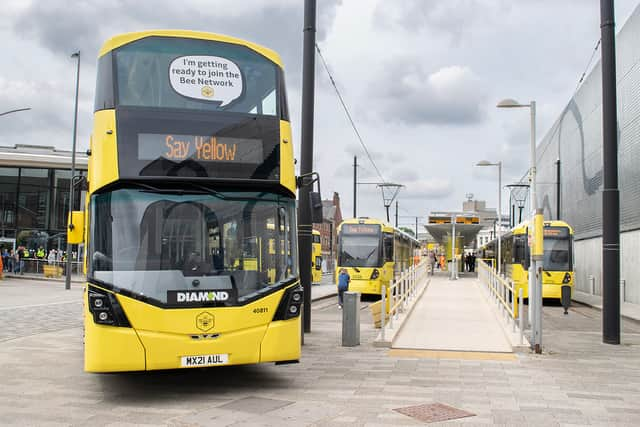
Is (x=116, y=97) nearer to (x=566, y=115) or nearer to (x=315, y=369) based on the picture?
(x=315, y=369)

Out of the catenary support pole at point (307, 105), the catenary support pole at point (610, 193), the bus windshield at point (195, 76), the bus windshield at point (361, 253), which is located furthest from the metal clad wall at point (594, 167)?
the bus windshield at point (195, 76)

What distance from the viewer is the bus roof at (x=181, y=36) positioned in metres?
8.20

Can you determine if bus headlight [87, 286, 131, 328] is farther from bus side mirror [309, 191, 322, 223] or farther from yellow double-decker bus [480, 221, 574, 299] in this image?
yellow double-decker bus [480, 221, 574, 299]

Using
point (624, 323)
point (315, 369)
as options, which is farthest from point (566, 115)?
point (315, 369)

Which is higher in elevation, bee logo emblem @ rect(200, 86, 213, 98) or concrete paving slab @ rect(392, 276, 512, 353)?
bee logo emblem @ rect(200, 86, 213, 98)

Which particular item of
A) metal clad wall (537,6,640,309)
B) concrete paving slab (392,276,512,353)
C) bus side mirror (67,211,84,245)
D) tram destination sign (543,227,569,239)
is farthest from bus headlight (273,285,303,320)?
metal clad wall (537,6,640,309)

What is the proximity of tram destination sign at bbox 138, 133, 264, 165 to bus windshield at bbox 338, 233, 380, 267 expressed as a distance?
18744 mm

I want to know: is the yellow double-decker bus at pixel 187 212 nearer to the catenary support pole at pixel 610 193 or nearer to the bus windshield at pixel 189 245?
the bus windshield at pixel 189 245

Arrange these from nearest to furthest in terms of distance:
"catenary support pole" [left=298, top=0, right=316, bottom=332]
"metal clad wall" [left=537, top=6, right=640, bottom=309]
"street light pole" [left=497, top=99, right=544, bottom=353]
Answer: "street light pole" [left=497, top=99, right=544, bottom=353], "catenary support pole" [left=298, top=0, right=316, bottom=332], "metal clad wall" [left=537, top=6, right=640, bottom=309]

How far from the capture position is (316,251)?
1478 inches

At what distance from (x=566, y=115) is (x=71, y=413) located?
1579 inches

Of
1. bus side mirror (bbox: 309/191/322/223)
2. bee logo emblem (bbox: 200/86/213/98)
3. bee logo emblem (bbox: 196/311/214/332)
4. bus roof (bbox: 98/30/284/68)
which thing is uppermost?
bus roof (bbox: 98/30/284/68)

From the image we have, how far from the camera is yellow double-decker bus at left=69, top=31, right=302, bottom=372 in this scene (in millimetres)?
7551

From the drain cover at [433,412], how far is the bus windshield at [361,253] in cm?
1916
